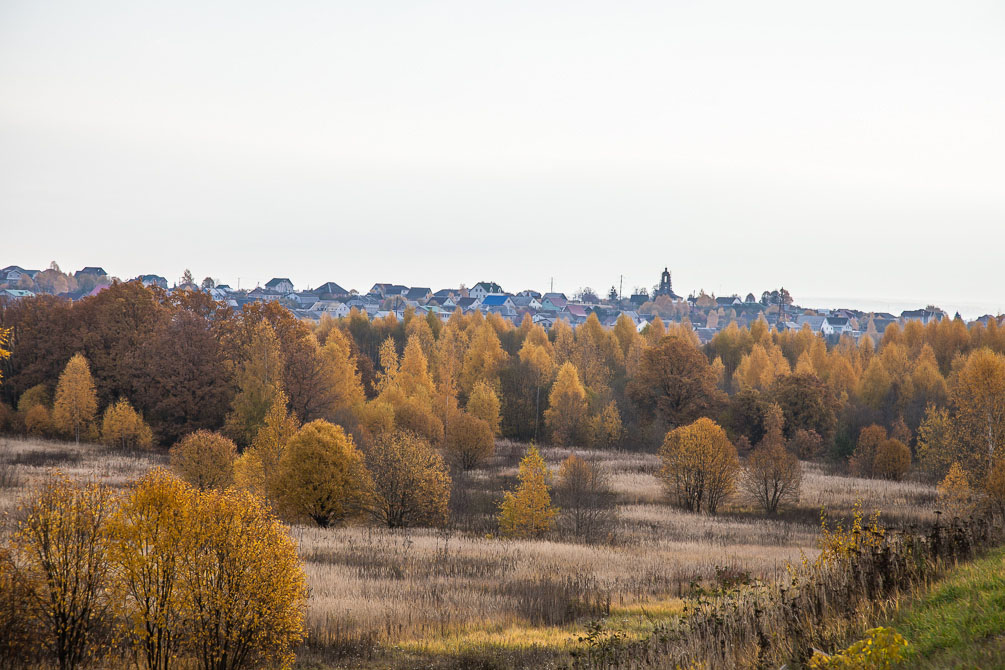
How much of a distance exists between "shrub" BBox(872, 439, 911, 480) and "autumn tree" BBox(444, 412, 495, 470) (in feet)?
89.2

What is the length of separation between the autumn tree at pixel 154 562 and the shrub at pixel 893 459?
4989cm

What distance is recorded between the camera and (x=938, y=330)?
91000 mm

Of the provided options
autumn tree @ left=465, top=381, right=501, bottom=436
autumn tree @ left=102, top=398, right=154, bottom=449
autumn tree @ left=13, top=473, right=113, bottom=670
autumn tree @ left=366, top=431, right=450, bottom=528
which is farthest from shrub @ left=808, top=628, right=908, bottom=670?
autumn tree @ left=465, top=381, right=501, bottom=436

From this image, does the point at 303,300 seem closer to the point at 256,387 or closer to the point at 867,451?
the point at 256,387

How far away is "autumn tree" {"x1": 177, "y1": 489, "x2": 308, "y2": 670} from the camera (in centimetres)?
1396

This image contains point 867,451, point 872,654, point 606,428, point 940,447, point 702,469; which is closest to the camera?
point 872,654

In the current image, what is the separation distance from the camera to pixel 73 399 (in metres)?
54.2

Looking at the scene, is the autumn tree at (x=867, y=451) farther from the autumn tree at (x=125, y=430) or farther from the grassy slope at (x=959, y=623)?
the autumn tree at (x=125, y=430)

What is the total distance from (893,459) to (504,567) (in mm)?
37615

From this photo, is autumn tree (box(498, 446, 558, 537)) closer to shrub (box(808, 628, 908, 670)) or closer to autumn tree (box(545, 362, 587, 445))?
shrub (box(808, 628, 908, 670))

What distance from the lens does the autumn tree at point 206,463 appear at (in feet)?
116

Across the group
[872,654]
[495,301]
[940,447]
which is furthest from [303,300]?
[872,654]

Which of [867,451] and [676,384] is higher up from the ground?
[676,384]

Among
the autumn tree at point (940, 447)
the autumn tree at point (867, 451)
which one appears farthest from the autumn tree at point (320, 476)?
the autumn tree at point (867, 451)
